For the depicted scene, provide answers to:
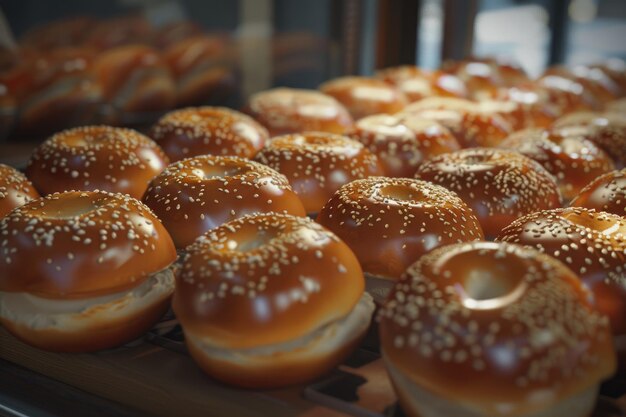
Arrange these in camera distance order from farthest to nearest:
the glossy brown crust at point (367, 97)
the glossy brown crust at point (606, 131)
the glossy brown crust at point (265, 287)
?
1. the glossy brown crust at point (367, 97)
2. the glossy brown crust at point (606, 131)
3. the glossy brown crust at point (265, 287)

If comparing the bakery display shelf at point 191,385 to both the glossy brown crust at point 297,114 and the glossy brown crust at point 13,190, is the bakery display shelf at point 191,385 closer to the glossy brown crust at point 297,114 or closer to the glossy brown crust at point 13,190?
the glossy brown crust at point 13,190

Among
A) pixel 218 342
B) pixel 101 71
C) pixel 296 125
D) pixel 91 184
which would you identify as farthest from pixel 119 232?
pixel 101 71

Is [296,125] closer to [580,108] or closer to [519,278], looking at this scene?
[580,108]

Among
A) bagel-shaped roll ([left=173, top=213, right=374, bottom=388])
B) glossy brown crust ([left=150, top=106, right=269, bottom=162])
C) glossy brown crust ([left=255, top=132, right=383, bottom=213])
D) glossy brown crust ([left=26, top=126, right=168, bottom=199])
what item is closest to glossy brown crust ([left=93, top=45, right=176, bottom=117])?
glossy brown crust ([left=150, top=106, right=269, bottom=162])

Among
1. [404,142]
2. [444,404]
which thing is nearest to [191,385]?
[444,404]

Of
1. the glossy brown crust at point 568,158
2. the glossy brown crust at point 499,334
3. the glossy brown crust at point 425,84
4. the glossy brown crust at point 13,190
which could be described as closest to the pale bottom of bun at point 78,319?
the glossy brown crust at point 13,190
